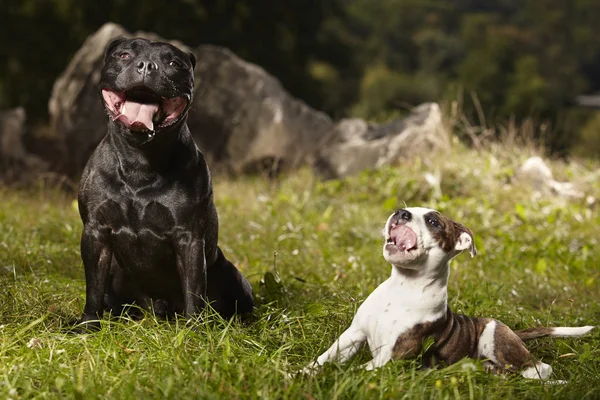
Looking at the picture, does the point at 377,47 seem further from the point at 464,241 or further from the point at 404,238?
the point at 404,238

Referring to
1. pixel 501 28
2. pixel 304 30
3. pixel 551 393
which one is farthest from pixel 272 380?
pixel 501 28

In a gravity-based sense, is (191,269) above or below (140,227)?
below

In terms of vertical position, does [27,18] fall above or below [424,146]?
above

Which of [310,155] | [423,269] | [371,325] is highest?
[423,269]

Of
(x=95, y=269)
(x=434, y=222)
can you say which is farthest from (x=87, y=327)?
(x=434, y=222)

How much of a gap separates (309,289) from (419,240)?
6.01 ft

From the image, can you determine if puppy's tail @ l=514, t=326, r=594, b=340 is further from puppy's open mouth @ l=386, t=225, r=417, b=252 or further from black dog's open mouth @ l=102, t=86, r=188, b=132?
black dog's open mouth @ l=102, t=86, r=188, b=132

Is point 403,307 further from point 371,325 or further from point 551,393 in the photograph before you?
point 551,393

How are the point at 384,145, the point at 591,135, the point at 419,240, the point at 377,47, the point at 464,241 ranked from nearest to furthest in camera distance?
1. the point at 419,240
2. the point at 464,241
3. the point at 384,145
4. the point at 591,135
5. the point at 377,47

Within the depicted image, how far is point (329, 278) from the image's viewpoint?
5.05m

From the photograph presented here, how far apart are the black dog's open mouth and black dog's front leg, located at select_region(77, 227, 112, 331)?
0.52 metres

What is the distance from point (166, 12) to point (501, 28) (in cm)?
1420

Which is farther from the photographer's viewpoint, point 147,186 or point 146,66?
point 147,186

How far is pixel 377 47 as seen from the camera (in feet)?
68.9
